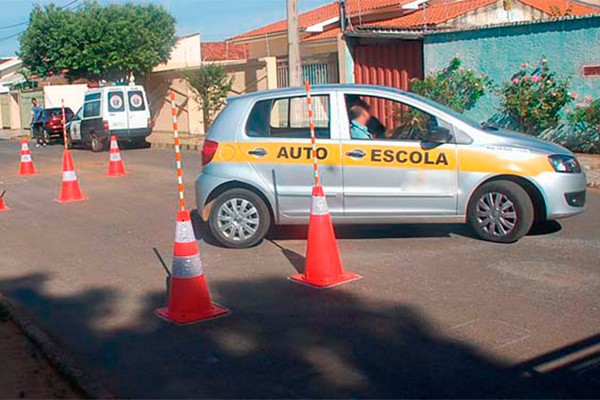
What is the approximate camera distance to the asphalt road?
16.7 feet

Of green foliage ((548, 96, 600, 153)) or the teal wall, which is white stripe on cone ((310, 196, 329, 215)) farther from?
the teal wall

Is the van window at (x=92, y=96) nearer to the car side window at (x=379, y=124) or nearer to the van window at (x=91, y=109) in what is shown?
the van window at (x=91, y=109)

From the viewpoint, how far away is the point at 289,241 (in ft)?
31.0

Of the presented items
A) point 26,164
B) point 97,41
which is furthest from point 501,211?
point 97,41

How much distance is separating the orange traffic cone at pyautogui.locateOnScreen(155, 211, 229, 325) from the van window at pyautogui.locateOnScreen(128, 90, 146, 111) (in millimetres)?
19169

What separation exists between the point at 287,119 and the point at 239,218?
1309 mm

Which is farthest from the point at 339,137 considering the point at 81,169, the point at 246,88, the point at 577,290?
the point at 246,88

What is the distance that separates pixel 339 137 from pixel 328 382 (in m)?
4.17

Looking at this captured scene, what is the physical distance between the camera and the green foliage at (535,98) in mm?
16047

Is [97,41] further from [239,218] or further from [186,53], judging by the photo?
[239,218]

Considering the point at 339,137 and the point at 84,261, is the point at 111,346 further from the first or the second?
the point at 339,137

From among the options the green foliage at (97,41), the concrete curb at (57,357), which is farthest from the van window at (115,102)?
the concrete curb at (57,357)

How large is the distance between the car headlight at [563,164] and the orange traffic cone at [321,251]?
282 centimetres

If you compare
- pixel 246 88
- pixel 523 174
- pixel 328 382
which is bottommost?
pixel 328 382
